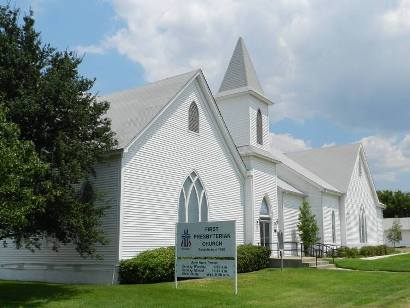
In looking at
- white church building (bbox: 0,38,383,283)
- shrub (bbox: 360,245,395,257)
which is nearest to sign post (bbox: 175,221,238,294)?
white church building (bbox: 0,38,383,283)

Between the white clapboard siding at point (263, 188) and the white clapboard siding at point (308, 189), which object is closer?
the white clapboard siding at point (263, 188)

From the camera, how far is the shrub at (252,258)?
80.5 feet

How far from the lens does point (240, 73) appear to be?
3431cm

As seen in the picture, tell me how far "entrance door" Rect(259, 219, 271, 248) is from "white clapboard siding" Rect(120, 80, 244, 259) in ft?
7.46

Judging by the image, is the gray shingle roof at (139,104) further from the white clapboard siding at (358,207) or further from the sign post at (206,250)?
the white clapboard siding at (358,207)

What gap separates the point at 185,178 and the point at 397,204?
77968mm

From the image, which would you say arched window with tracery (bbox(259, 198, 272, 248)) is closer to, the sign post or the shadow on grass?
the sign post

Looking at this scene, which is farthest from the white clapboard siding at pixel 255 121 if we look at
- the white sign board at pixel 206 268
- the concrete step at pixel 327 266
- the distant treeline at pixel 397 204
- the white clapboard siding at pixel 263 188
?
the distant treeline at pixel 397 204

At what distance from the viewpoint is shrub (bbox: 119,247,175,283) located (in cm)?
1948

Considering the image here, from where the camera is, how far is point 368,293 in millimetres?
16750

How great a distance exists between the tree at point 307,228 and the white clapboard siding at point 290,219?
545 mm

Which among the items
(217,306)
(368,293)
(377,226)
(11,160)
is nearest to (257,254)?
(368,293)

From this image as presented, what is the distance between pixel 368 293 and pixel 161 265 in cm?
745

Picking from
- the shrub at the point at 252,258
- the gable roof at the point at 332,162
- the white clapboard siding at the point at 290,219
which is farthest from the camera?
the gable roof at the point at 332,162
